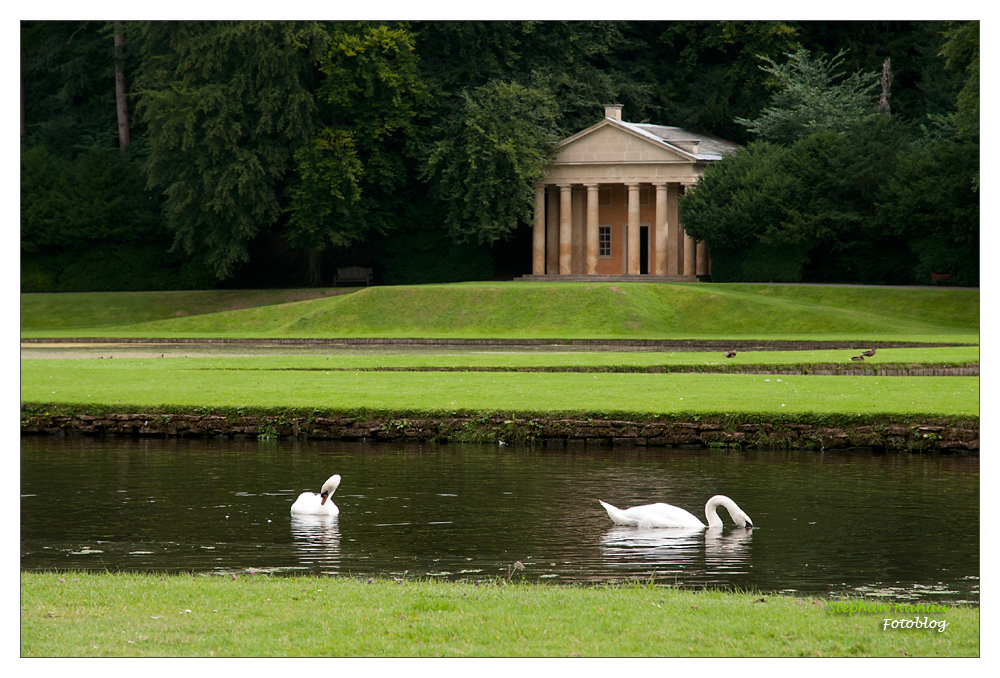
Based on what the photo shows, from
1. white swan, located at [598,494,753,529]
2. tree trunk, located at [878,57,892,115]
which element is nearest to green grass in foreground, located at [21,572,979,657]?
white swan, located at [598,494,753,529]

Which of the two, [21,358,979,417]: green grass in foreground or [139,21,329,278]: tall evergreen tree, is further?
[139,21,329,278]: tall evergreen tree

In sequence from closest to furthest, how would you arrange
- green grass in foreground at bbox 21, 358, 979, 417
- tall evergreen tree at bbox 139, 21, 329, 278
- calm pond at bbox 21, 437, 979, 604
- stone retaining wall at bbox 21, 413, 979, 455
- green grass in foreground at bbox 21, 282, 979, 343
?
calm pond at bbox 21, 437, 979, 604, stone retaining wall at bbox 21, 413, 979, 455, green grass in foreground at bbox 21, 358, 979, 417, green grass in foreground at bbox 21, 282, 979, 343, tall evergreen tree at bbox 139, 21, 329, 278

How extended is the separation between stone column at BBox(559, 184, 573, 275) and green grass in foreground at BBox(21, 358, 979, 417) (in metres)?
33.8

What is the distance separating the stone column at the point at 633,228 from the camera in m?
56.2

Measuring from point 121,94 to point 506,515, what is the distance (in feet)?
189

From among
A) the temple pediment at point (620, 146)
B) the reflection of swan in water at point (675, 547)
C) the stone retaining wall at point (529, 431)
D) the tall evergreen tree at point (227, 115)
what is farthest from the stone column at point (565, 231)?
the reflection of swan in water at point (675, 547)

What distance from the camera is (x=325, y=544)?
10883 mm

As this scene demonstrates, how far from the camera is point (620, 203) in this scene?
6078 centimetres

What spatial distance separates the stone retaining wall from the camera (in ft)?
53.9

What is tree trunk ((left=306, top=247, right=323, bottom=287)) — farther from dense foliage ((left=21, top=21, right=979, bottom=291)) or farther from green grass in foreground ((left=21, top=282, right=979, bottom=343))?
green grass in foreground ((left=21, top=282, right=979, bottom=343))

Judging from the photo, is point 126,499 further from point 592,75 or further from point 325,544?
point 592,75

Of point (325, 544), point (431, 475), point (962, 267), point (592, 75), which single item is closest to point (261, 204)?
point (592, 75)

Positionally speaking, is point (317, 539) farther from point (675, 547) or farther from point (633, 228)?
point (633, 228)

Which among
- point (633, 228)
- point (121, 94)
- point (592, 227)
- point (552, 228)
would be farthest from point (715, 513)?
point (121, 94)
